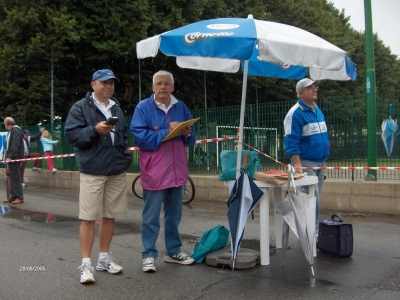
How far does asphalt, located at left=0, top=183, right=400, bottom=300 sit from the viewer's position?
4305 mm

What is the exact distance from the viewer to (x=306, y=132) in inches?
222

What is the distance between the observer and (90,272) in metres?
4.60

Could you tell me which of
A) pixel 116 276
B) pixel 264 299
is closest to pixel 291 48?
pixel 264 299

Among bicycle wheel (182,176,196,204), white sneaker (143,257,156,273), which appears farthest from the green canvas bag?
bicycle wheel (182,176,196,204)

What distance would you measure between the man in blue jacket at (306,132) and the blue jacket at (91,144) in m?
1.95

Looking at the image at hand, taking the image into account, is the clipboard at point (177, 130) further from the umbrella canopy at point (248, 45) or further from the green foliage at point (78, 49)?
the green foliage at point (78, 49)

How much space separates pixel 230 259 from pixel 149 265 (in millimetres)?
824

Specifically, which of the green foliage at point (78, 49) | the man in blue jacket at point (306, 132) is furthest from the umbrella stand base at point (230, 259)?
the green foliage at point (78, 49)

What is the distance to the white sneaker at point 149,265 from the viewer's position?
4910 millimetres

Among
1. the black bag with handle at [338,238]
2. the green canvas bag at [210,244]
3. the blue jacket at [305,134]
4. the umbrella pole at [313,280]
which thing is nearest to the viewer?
the umbrella pole at [313,280]

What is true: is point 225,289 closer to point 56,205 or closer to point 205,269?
point 205,269

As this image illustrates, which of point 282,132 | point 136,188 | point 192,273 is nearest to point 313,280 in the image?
point 192,273

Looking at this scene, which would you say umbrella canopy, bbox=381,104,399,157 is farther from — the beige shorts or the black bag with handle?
A: the beige shorts
